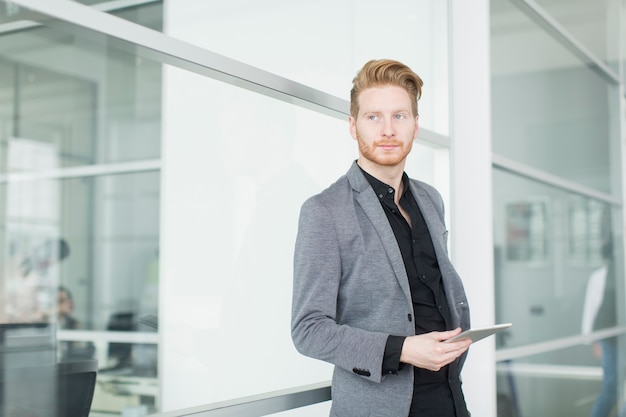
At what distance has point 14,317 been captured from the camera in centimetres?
168

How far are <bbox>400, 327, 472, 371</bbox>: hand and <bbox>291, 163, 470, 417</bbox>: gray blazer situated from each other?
0.07 metres

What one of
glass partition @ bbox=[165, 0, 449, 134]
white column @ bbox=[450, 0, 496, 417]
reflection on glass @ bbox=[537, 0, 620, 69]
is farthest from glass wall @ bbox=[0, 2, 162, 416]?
reflection on glass @ bbox=[537, 0, 620, 69]

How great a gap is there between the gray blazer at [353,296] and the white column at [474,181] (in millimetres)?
1242

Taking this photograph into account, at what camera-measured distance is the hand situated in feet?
5.92

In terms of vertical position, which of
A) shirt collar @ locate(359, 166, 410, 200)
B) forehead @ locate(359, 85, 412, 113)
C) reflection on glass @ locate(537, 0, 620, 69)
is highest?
reflection on glass @ locate(537, 0, 620, 69)

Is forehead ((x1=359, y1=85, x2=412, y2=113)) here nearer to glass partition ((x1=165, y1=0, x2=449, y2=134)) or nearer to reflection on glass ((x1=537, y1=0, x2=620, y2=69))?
glass partition ((x1=165, y1=0, x2=449, y2=134))

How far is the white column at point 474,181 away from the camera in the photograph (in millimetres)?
3336

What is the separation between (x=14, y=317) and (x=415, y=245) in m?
1.10

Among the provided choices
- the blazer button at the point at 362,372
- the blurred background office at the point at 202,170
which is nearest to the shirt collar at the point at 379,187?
the blurred background office at the point at 202,170

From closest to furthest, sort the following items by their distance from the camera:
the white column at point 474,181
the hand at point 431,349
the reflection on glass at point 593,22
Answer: the hand at point 431,349, the white column at point 474,181, the reflection on glass at point 593,22

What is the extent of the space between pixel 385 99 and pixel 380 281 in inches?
20.6

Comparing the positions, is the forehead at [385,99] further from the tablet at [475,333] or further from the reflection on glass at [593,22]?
the reflection on glass at [593,22]

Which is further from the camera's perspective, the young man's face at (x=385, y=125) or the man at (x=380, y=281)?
the young man's face at (x=385, y=125)

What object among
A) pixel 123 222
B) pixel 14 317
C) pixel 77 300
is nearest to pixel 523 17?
pixel 123 222
